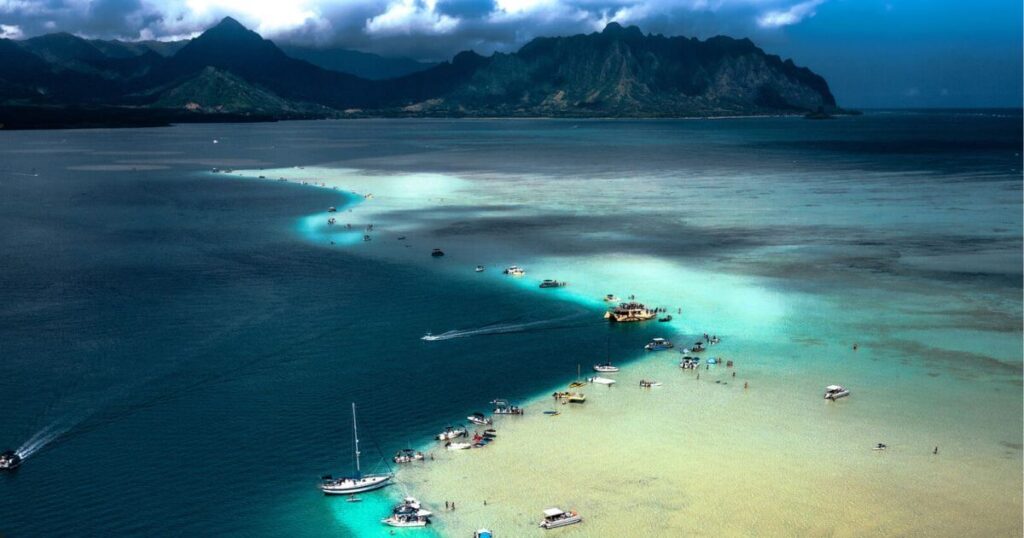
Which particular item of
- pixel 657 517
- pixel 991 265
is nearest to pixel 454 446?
pixel 657 517

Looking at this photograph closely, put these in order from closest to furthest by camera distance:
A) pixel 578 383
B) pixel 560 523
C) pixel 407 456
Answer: pixel 560 523
pixel 407 456
pixel 578 383

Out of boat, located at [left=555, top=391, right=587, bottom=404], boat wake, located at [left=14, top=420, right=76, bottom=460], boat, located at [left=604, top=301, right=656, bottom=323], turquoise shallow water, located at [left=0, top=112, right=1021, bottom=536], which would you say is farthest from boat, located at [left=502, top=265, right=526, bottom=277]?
boat wake, located at [left=14, top=420, right=76, bottom=460]

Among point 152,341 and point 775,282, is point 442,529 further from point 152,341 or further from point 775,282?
point 775,282

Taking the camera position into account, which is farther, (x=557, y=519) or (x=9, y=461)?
(x=9, y=461)

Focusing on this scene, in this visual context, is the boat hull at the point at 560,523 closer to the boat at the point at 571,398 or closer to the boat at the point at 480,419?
the boat at the point at 480,419

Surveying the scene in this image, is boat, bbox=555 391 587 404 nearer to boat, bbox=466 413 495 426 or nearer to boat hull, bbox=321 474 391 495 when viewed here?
boat, bbox=466 413 495 426

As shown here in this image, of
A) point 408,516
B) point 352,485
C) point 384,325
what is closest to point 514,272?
point 384,325

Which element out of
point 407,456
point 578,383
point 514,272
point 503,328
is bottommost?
point 407,456


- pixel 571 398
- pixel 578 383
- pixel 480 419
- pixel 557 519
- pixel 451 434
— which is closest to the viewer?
pixel 557 519

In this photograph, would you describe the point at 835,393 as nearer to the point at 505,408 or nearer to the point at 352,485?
the point at 505,408
